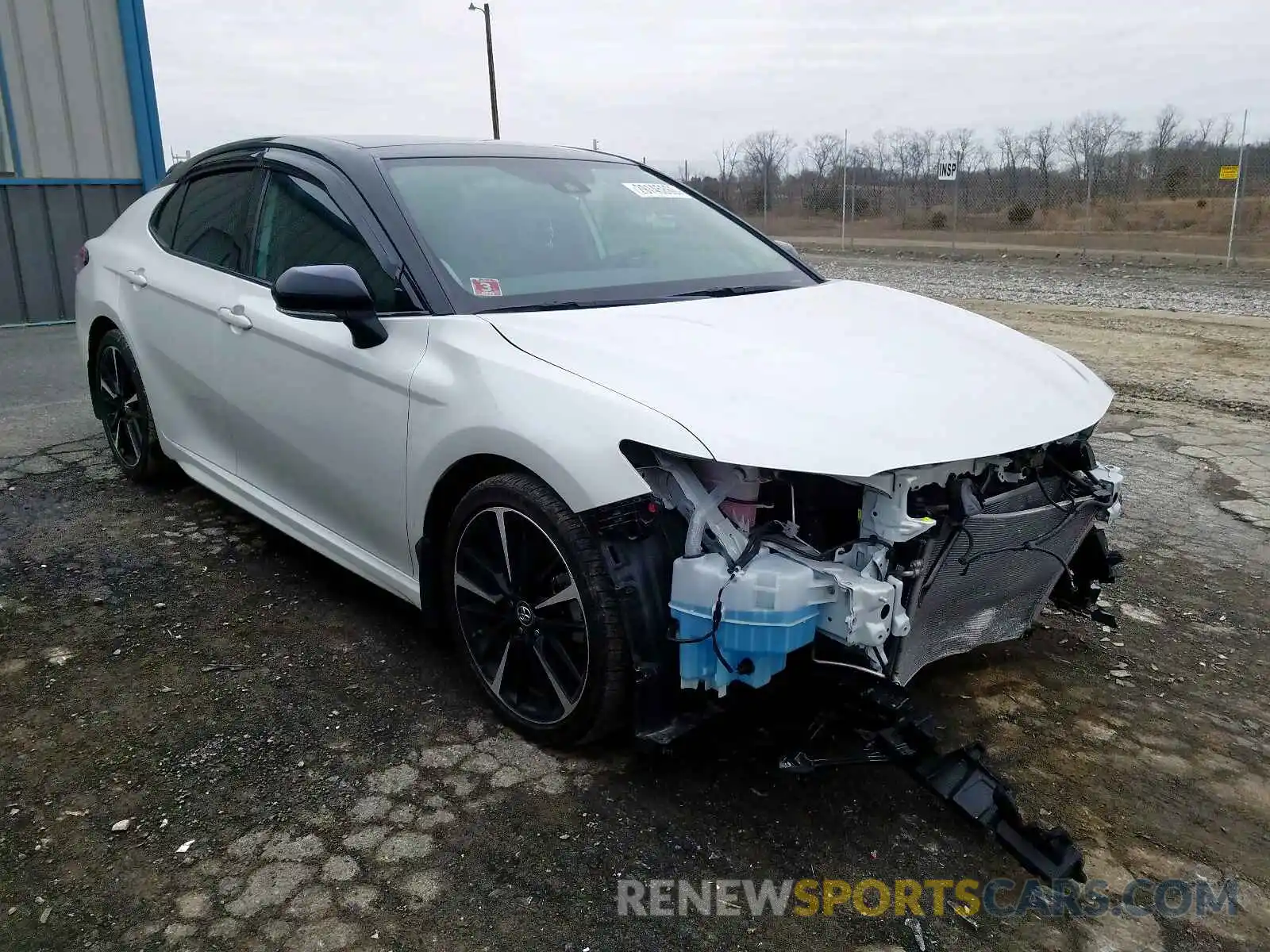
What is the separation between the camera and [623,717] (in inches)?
101

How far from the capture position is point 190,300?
3908 mm

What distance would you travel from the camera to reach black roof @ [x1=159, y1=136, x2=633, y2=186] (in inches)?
132

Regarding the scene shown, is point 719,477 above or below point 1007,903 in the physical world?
above

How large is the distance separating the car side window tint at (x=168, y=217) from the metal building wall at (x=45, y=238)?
5744 mm

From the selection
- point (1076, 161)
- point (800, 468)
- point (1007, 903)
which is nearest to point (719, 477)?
point (800, 468)

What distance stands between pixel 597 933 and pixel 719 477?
1035mm

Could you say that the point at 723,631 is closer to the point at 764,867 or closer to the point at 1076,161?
the point at 764,867

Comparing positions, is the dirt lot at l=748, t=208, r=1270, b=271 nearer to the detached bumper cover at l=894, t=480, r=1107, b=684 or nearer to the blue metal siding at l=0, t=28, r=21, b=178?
the detached bumper cover at l=894, t=480, r=1107, b=684

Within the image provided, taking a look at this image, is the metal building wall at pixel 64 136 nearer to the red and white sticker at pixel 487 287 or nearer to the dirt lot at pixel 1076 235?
the red and white sticker at pixel 487 287

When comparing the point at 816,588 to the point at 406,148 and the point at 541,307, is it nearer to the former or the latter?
the point at 541,307

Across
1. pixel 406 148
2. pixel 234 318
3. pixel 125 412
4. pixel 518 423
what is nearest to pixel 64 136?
pixel 125 412

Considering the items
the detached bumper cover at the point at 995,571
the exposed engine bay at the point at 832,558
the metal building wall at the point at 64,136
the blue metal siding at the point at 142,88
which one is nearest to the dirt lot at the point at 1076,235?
the blue metal siding at the point at 142,88

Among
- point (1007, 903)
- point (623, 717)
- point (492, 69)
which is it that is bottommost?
point (1007, 903)

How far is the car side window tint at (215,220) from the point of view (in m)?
3.78
